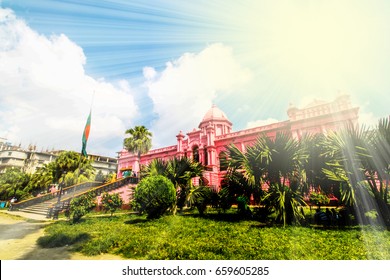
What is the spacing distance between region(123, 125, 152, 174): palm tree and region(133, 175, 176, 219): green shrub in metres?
12.7

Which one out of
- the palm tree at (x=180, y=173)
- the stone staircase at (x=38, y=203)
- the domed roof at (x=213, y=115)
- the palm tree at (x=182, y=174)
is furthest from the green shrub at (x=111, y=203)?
the domed roof at (x=213, y=115)

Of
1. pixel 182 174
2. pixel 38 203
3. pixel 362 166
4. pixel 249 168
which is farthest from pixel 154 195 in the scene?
pixel 38 203

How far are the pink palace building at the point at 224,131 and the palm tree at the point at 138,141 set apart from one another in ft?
15.5

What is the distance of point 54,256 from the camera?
545 centimetres

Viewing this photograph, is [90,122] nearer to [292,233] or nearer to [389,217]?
[292,233]

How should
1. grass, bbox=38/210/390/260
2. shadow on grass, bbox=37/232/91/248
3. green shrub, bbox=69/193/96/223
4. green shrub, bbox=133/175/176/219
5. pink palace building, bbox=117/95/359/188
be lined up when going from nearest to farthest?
grass, bbox=38/210/390/260, shadow on grass, bbox=37/232/91/248, green shrub, bbox=133/175/176/219, green shrub, bbox=69/193/96/223, pink palace building, bbox=117/95/359/188

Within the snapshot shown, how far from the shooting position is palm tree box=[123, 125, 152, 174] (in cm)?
2328

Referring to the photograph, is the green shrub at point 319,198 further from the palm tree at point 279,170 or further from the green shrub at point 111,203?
the green shrub at point 111,203

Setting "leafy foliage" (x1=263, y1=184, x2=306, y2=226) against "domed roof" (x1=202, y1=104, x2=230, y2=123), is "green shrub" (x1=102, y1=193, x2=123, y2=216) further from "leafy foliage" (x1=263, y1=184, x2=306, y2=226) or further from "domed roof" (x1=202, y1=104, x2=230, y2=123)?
"domed roof" (x1=202, y1=104, x2=230, y2=123)

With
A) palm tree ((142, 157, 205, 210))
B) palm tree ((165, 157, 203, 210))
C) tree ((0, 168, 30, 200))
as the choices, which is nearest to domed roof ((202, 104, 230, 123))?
palm tree ((165, 157, 203, 210))

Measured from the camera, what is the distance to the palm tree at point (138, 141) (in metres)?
23.3

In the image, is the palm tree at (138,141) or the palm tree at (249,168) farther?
the palm tree at (138,141)

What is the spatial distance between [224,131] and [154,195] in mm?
18661
